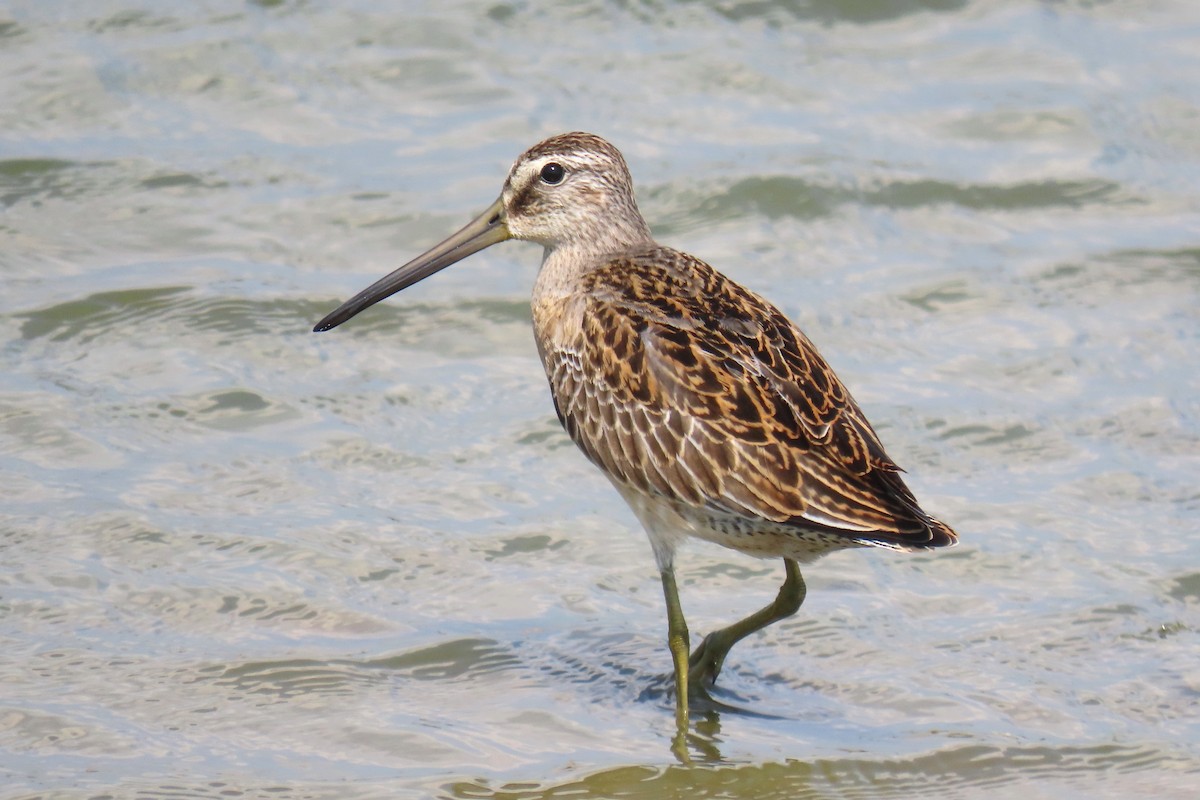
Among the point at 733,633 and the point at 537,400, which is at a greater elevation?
the point at 537,400

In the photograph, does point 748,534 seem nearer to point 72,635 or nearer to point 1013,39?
point 72,635

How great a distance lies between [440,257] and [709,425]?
151 centimetres

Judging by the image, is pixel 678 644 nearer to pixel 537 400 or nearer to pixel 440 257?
pixel 440 257

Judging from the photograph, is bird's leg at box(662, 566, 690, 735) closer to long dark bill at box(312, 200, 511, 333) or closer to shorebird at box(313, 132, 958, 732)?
shorebird at box(313, 132, 958, 732)

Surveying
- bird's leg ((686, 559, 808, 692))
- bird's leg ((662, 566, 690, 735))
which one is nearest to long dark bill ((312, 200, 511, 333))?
bird's leg ((662, 566, 690, 735))

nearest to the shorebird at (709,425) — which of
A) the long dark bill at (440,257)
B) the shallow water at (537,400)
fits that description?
the long dark bill at (440,257)

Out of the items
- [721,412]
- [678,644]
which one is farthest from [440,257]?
[678,644]

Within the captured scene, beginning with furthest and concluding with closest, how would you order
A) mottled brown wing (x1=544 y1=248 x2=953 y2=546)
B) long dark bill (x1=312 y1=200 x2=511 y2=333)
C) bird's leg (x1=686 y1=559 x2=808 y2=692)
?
long dark bill (x1=312 y1=200 x2=511 y2=333) < bird's leg (x1=686 y1=559 x2=808 y2=692) < mottled brown wing (x1=544 y1=248 x2=953 y2=546)

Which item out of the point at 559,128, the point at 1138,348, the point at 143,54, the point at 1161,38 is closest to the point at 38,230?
the point at 143,54

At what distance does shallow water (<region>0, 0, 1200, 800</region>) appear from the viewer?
5430 millimetres

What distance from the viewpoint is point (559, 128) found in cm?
953

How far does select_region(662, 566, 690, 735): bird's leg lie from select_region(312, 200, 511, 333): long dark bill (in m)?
1.39

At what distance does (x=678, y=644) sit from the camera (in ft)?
18.1

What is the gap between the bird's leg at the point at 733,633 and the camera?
5.70 metres
